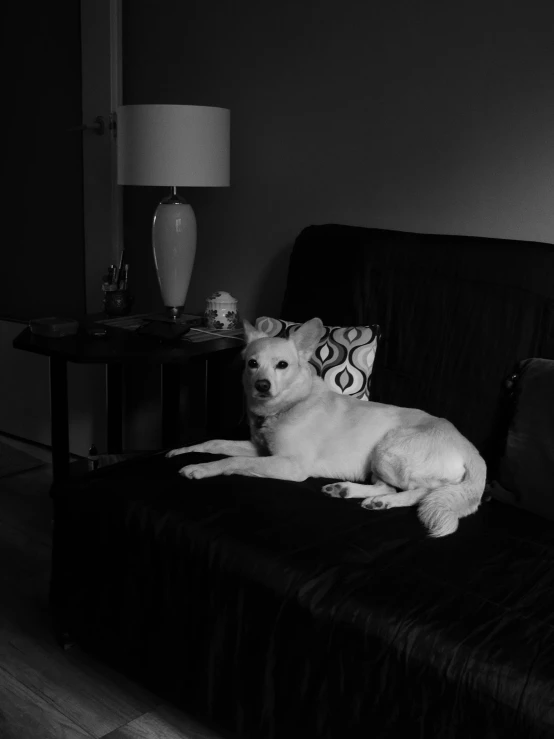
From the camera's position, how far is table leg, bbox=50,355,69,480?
2.68 m

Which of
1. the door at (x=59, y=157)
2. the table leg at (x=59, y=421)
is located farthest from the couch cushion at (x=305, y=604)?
the door at (x=59, y=157)

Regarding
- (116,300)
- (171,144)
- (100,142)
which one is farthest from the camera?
(100,142)

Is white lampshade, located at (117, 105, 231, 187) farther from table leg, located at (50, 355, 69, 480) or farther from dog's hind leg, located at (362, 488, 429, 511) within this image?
dog's hind leg, located at (362, 488, 429, 511)

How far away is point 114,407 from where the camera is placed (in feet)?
11.1

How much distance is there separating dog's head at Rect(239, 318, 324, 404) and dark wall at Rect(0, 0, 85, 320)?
6.23ft

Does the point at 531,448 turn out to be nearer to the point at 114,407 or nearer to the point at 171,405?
the point at 171,405

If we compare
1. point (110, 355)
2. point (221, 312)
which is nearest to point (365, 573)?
point (110, 355)

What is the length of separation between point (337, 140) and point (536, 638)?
79.0 inches

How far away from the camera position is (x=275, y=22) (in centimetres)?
301

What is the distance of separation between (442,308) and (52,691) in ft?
5.05

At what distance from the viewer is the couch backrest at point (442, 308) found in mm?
2291

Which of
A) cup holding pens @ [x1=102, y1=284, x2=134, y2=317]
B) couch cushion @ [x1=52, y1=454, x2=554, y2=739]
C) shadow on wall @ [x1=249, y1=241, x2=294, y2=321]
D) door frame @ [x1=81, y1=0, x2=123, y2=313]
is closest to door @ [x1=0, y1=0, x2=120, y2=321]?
door frame @ [x1=81, y1=0, x2=123, y2=313]

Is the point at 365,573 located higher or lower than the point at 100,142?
lower

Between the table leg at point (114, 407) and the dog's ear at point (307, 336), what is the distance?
129 cm
